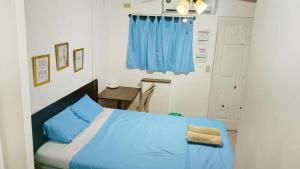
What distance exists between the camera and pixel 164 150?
2654 millimetres

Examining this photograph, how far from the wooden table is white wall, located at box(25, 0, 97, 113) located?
514 millimetres

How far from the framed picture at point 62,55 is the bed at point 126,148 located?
0.42 meters

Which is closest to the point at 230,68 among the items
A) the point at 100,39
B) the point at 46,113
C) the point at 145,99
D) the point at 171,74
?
the point at 171,74

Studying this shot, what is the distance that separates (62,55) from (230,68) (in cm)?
294

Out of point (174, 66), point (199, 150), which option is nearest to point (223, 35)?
point (174, 66)

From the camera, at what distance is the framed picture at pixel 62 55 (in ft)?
9.43

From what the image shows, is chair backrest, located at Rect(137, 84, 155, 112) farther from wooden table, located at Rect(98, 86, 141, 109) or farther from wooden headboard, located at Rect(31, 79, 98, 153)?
wooden headboard, located at Rect(31, 79, 98, 153)

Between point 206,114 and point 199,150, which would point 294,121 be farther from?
point 206,114

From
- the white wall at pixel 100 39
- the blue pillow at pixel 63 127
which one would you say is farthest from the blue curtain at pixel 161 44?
the blue pillow at pixel 63 127

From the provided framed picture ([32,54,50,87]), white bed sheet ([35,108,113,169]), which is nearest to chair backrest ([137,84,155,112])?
white bed sheet ([35,108,113,169])

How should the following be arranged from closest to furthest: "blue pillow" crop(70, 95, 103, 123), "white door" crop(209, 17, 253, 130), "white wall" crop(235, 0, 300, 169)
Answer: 1. "white wall" crop(235, 0, 300, 169)
2. "blue pillow" crop(70, 95, 103, 123)
3. "white door" crop(209, 17, 253, 130)

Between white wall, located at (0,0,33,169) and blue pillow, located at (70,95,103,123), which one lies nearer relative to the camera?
white wall, located at (0,0,33,169)

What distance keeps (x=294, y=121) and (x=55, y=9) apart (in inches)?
110

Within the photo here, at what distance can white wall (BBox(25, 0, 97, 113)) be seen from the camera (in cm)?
244
